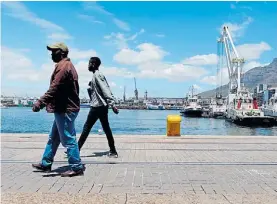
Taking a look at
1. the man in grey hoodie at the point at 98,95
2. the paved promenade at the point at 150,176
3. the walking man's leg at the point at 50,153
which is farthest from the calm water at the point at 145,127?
the walking man's leg at the point at 50,153

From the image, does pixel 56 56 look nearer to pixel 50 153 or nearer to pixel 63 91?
pixel 63 91

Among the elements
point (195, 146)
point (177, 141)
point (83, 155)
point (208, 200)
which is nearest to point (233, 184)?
point (208, 200)

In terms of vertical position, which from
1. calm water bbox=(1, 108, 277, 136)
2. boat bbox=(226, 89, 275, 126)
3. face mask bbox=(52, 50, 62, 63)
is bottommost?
calm water bbox=(1, 108, 277, 136)

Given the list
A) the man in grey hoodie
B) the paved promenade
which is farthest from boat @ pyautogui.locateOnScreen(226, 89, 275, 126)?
the man in grey hoodie

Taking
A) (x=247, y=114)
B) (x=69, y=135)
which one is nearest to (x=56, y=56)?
(x=69, y=135)

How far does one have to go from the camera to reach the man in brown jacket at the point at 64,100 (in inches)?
235

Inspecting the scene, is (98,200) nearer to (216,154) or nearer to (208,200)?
(208,200)

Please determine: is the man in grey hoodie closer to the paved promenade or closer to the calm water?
the paved promenade

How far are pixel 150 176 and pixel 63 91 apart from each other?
69.1 inches

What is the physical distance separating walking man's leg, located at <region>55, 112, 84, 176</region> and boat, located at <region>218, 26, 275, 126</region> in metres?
54.2

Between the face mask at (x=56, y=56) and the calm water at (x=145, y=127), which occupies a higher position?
the face mask at (x=56, y=56)

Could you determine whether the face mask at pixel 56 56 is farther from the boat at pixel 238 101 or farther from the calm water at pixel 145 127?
the boat at pixel 238 101

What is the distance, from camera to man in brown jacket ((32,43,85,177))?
5.98 meters

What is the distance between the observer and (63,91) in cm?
603
